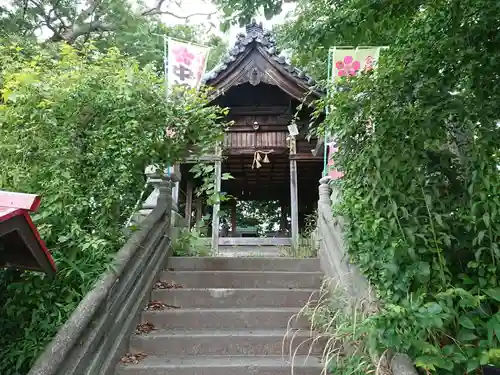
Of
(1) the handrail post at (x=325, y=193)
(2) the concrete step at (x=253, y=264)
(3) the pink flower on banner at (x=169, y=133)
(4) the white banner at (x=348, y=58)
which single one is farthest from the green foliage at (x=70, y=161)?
(4) the white banner at (x=348, y=58)

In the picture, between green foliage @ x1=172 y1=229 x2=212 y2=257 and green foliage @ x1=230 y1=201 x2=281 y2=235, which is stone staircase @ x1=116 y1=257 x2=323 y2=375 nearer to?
green foliage @ x1=172 y1=229 x2=212 y2=257

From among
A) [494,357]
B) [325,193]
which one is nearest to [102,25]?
[325,193]

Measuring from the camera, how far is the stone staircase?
10.0 ft

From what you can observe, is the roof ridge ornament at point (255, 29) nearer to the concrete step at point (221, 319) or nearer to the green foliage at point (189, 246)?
the green foliage at point (189, 246)

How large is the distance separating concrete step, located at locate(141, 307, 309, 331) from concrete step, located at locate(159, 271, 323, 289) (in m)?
0.57

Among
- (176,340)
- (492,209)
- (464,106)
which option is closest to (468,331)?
(492,209)

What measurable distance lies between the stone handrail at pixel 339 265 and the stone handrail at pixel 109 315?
1.82 metres

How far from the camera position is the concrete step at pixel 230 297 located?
3.92 meters

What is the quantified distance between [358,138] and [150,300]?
253 centimetres

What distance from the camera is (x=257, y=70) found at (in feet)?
25.8

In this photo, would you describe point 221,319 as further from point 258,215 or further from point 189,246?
point 258,215

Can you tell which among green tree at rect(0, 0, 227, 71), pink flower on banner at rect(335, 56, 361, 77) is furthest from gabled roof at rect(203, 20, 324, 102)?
green tree at rect(0, 0, 227, 71)

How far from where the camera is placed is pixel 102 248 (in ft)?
10.1

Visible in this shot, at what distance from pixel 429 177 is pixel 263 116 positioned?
638 cm
